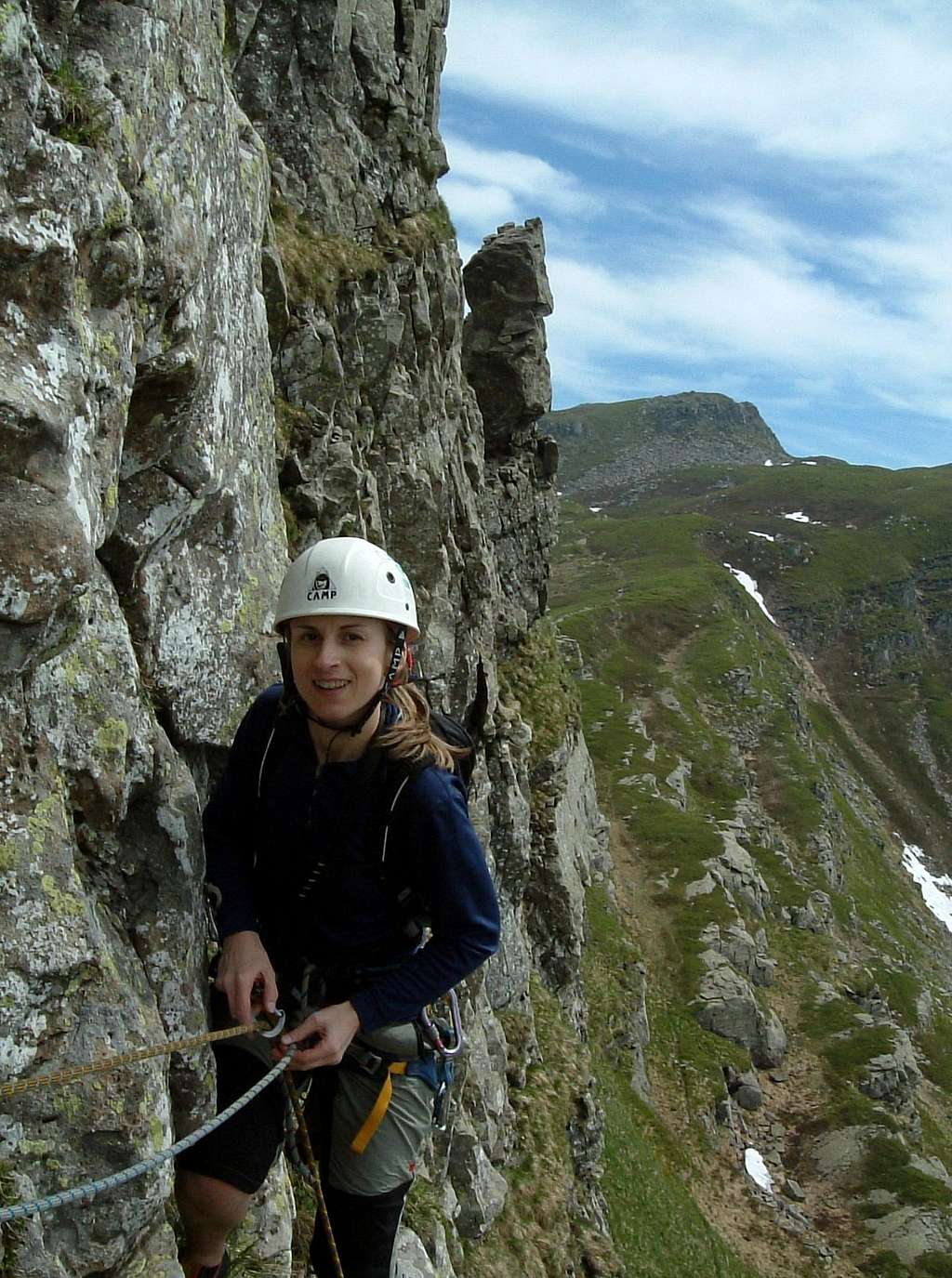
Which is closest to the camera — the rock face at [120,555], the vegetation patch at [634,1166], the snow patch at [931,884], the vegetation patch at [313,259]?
the rock face at [120,555]

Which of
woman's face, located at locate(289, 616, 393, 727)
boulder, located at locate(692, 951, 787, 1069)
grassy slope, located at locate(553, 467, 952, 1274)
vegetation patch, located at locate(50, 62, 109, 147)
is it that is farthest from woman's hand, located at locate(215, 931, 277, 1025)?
boulder, located at locate(692, 951, 787, 1069)

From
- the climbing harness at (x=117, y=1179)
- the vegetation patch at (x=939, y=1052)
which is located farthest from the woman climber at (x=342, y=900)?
the vegetation patch at (x=939, y=1052)

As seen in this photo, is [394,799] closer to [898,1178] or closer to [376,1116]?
[376,1116]

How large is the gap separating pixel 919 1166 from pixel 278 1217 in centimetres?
5782

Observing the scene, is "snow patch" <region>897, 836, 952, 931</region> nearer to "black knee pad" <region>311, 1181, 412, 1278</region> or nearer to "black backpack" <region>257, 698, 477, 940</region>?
"black knee pad" <region>311, 1181, 412, 1278</region>

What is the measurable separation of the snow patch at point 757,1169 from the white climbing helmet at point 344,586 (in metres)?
52.9

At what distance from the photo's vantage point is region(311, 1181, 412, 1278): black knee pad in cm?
794

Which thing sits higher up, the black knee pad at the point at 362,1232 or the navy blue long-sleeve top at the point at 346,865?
the navy blue long-sleeve top at the point at 346,865

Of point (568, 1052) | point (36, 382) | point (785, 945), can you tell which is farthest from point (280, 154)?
point (785, 945)

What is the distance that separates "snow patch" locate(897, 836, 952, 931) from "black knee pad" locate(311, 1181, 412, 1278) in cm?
14720

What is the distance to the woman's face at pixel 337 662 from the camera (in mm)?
7211

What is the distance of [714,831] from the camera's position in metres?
90.4

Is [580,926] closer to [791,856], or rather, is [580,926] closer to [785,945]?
[785,945]

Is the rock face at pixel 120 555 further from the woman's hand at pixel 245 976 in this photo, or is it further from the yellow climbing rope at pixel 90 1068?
the woman's hand at pixel 245 976
